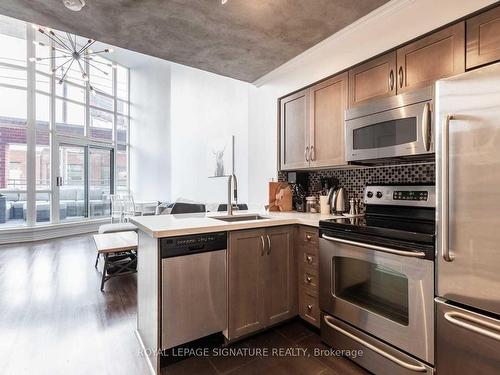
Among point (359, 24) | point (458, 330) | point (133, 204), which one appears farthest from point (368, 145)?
point (133, 204)

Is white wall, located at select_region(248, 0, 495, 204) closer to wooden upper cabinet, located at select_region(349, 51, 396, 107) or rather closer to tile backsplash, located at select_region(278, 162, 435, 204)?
wooden upper cabinet, located at select_region(349, 51, 396, 107)

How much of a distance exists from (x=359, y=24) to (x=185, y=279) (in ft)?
7.55

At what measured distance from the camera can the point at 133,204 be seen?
245 inches

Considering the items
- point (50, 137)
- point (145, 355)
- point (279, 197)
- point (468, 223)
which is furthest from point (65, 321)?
point (50, 137)

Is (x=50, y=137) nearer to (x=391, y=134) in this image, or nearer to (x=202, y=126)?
(x=202, y=126)

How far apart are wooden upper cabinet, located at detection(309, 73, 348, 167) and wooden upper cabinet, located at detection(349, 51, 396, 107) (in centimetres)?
8

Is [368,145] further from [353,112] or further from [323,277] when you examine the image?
[323,277]

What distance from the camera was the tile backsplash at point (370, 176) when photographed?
1996 mm

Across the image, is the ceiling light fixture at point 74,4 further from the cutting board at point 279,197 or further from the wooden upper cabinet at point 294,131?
the cutting board at point 279,197

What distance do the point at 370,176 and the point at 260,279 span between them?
1365mm

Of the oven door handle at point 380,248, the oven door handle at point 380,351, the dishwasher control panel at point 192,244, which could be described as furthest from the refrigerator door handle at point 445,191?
the dishwasher control panel at point 192,244

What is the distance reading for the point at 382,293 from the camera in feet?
5.34

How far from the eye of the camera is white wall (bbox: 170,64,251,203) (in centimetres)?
427

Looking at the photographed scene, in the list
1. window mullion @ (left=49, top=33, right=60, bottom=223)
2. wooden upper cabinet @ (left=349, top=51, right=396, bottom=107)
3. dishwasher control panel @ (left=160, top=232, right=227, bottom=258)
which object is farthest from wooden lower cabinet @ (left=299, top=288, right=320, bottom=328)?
window mullion @ (left=49, top=33, right=60, bottom=223)
